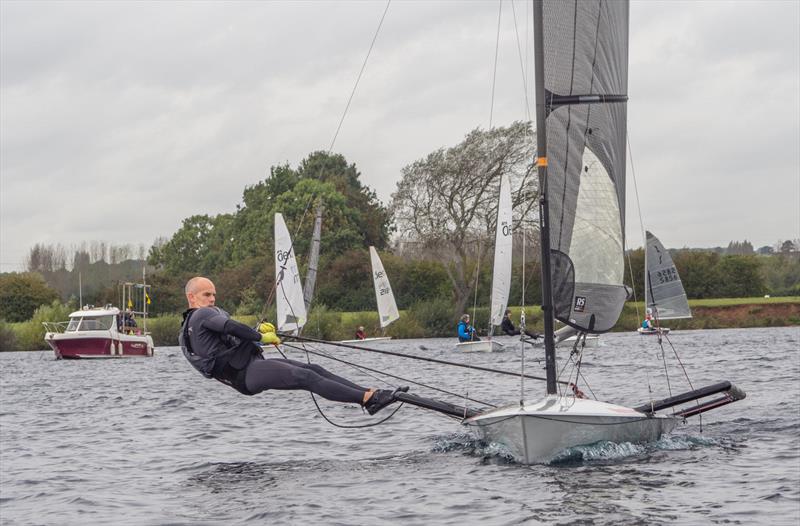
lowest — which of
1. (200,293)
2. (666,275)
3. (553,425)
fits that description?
(553,425)

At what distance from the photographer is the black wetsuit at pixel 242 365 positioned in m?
10.8

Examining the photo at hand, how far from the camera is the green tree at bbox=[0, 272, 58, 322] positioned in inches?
2657

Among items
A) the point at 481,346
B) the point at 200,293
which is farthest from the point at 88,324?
the point at 200,293

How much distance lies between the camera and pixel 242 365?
1097 centimetres

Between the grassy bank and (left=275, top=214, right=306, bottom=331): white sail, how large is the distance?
207 inches

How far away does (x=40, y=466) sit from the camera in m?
13.1

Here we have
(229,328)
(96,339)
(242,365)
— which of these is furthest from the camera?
(96,339)

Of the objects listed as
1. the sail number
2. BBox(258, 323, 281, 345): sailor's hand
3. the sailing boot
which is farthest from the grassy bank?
BBox(258, 323, 281, 345): sailor's hand

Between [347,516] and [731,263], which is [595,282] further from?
[731,263]

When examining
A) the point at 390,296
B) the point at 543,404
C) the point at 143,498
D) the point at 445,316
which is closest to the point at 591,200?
the point at 543,404

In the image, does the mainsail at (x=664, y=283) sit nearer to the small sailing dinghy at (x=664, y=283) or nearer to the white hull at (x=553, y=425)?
the small sailing dinghy at (x=664, y=283)

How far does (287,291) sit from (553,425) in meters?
34.5

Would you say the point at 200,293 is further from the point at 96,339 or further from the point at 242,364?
the point at 96,339

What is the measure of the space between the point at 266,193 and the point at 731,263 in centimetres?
3618
